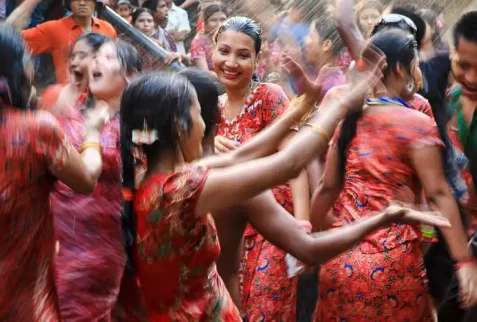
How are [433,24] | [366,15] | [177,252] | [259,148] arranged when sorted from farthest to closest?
[366,15] → [433,24] → [259,148] → [177,252]

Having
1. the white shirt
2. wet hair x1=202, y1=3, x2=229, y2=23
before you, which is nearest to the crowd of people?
wet hair x1=202, y1=3, x2=229, y2=23

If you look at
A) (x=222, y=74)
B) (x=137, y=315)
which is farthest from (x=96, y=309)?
(x=222, y=74)

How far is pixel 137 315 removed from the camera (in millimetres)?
3779

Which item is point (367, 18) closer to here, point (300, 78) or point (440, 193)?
point (440, 193)

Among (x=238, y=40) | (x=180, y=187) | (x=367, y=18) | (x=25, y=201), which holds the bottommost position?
(x=367, y=18)

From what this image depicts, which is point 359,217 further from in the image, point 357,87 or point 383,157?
point 357,87

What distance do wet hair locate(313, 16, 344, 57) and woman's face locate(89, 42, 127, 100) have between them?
85.2 inches

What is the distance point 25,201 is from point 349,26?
1.45m

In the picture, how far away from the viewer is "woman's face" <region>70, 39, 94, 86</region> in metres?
4.60

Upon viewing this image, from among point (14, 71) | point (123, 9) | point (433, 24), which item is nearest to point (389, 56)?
point (14, 71)

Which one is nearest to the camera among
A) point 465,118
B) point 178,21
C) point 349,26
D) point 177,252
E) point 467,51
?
point 177,252

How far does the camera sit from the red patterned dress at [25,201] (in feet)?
10.4

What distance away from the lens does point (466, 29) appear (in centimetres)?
477

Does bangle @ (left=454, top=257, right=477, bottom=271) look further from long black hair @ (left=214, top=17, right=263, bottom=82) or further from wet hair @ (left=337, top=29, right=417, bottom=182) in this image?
long black hair @ (left=214, top=17, right=263, bottom=82)
